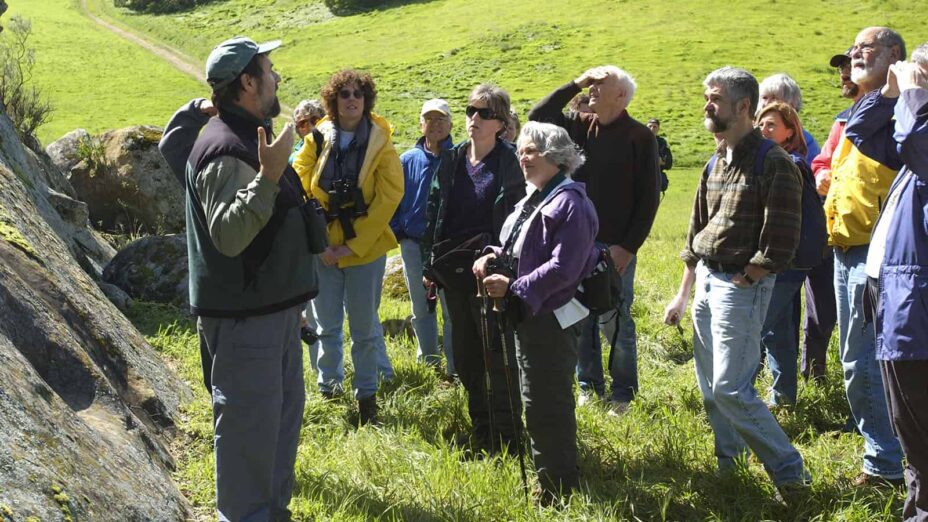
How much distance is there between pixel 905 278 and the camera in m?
3.89

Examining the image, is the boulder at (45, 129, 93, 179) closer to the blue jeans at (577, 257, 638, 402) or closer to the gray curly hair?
the blue jeans at (577, 257, 638, 402)

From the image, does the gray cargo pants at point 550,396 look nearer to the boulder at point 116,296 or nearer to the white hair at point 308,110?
the white hair at point 308,110

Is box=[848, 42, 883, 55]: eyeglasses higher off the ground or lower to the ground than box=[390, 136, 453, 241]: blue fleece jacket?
higher

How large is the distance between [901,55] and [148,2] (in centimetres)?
6842

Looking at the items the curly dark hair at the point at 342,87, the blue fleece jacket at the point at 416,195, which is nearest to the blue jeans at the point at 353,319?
the curly dark hair at the point at 342,87

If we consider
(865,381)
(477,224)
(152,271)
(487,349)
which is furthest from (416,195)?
(865,381)

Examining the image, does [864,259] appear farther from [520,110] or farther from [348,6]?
[348,6]

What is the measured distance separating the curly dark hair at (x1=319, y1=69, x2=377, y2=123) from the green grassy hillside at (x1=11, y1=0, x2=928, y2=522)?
2009 millimetres

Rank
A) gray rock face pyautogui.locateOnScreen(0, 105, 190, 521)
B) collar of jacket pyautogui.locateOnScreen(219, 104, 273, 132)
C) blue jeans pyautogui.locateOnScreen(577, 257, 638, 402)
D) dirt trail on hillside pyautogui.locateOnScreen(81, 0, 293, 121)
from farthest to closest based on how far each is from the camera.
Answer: dirt trail on hillside pyautogui.locateOnScreen(81, 0, 293, 121), blue jeans pyautogui.locateOnScreen(577, 257, 638, 402), collar of jacket pyautogui.locateOnScreen(219, 104, 273, 132), gray rock face pyautogui.locateOnScreen(0, 105, 190, 521)

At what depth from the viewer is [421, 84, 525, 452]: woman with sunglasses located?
5898 mm

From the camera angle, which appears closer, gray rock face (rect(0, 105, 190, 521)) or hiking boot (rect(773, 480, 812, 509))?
gray rock face (rect(0, 105, 190, 521))

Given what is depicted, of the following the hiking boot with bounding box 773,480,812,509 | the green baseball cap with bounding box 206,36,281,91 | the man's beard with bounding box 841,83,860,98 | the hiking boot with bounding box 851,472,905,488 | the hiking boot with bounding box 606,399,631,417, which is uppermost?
the green baseball cap with bounding box 206,36,281,91

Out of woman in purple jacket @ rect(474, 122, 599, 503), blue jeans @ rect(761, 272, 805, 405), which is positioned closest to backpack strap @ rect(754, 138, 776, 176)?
woman in purple jacket @ rect(474, 122, 599, 503)

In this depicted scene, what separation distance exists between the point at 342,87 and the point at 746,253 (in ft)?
9.48
